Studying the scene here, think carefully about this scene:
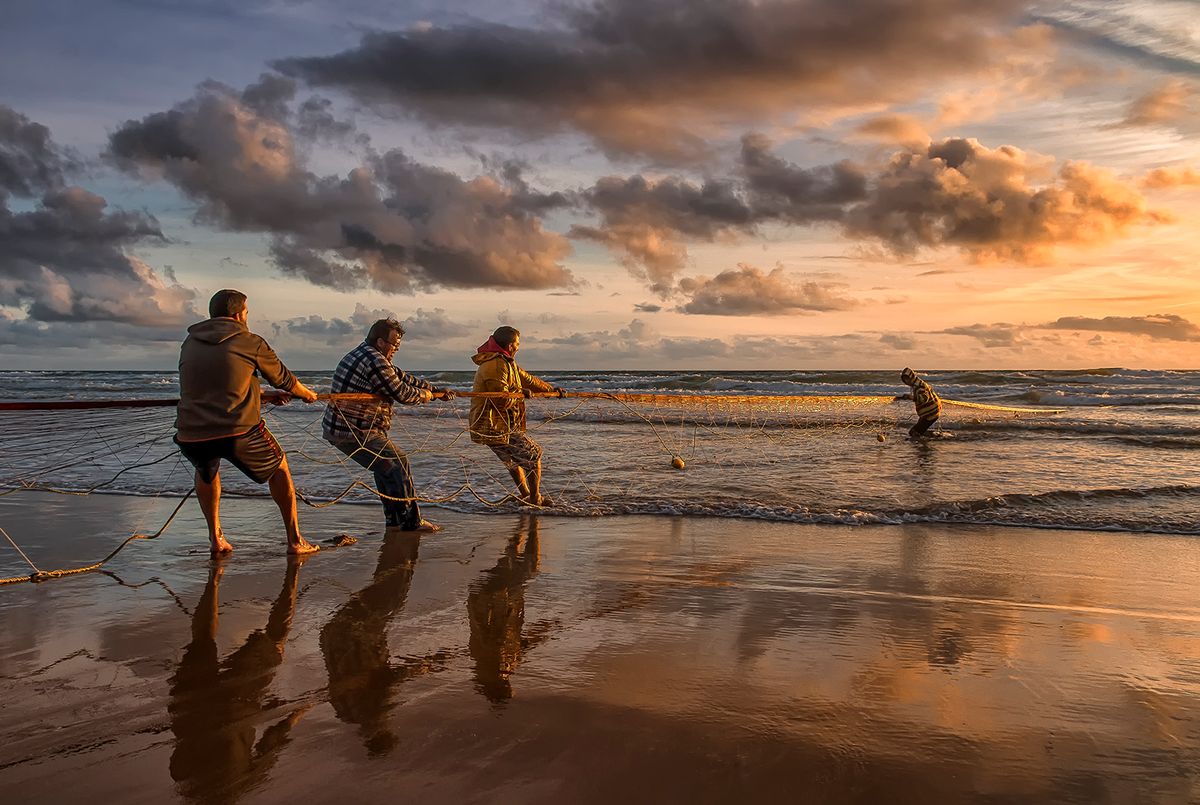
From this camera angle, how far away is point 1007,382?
135 feet

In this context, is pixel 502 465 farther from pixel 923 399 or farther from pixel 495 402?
pixel 923 399

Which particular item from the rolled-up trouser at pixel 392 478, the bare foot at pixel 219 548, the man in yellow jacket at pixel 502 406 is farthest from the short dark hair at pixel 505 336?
the bare foot at pixel 219 548

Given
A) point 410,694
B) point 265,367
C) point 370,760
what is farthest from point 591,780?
point 265,367

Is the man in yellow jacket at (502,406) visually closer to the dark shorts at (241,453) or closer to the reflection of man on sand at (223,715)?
the dark shorts at (241,453)

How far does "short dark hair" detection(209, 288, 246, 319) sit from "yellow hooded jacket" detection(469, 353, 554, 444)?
104 inches

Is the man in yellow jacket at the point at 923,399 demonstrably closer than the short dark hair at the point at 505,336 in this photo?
No

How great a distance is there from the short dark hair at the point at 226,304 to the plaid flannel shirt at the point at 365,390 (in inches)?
47.3

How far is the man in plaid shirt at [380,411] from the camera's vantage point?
21.8 ft

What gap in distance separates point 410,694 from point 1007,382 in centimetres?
4392

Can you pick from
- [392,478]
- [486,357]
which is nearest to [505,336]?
[486,357]

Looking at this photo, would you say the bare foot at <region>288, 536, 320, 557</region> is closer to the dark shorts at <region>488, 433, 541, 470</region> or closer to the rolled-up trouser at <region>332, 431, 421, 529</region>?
the rolled-up trouser at <region>332, 431, 421, 529</region>

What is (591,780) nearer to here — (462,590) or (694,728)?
(694,728)

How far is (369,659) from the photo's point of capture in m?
3.74

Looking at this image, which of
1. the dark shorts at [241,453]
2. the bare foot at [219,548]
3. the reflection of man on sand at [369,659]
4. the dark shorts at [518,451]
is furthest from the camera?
the dark shorts at [518,451]
